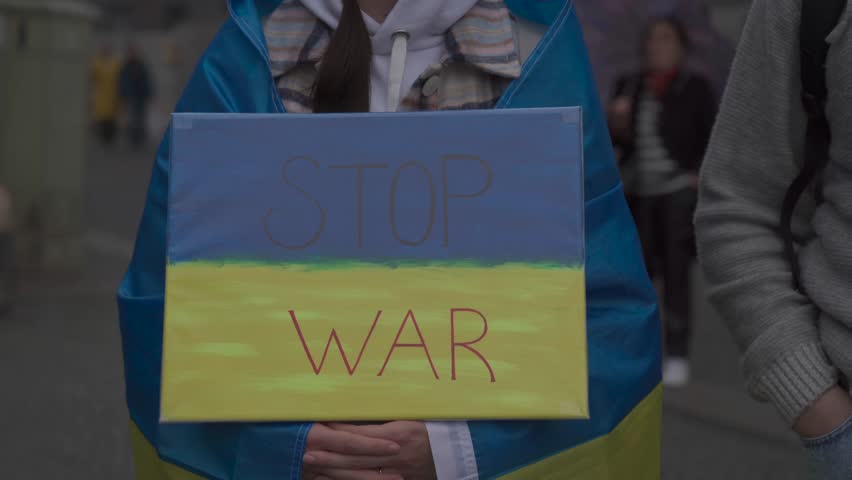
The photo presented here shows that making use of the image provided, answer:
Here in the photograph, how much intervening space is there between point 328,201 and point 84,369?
465 cm

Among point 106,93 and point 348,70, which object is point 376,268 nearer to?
point 348,70

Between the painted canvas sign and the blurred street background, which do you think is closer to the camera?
the painted canvas sign

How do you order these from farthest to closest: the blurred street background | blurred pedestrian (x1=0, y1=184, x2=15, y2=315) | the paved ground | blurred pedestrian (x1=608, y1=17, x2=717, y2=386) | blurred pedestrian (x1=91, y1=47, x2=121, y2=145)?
blurred pedestrian (x1=91, y1=47, x2=121, y2=145) < blurred pedestrian (x1=0, y1=184, x2=15, y2=315) < blurred pedestrian (x1=608, y1=17, x2=717, y2=386) < the blurred street background < the paved ground

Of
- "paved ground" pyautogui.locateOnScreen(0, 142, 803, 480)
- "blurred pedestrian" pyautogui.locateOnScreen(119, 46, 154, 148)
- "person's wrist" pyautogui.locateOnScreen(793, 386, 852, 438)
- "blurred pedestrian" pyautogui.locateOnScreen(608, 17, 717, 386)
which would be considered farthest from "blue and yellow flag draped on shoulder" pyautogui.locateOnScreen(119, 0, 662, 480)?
"blurred pedestrian" pyautogui.locateOnScreen(119, 46, 154, 148)

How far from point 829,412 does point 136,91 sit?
2346 cm

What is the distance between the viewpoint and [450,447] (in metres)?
1.94

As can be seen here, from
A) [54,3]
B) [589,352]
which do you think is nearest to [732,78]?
[589,352]

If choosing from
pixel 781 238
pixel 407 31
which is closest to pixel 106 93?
pixel 407 31

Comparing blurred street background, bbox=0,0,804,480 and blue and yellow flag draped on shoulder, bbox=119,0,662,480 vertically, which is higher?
blue and yellow flag draped on shoulder, bbox=119,0,662,480

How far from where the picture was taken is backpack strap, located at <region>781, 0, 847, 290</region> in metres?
2.05

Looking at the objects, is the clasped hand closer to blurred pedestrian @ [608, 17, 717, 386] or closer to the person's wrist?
the person's wrist

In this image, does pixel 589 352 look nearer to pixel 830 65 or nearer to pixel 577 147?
pixel 577 147

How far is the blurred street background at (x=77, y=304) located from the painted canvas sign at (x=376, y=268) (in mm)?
2949

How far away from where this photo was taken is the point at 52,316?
770cm
